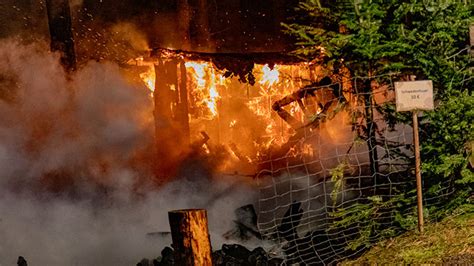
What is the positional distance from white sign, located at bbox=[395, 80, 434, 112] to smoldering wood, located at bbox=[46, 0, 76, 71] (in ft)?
25.1

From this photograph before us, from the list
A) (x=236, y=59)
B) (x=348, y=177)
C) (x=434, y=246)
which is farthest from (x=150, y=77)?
(x=434, y=246)

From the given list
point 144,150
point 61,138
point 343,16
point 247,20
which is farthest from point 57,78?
point 343,16

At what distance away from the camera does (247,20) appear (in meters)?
14.5

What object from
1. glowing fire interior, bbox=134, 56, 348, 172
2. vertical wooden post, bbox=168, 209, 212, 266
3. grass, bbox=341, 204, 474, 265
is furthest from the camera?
glowing fire interior, bbox=134, 56, 348, 172

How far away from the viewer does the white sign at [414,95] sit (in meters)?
7.65

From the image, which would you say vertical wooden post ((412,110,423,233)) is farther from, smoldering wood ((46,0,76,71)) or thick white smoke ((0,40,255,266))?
smoldering wood ((46,0,76,71))

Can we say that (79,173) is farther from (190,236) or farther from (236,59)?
(190,236)

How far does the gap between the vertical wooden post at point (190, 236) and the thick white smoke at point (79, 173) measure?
5.00m

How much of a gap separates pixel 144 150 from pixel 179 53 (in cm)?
246

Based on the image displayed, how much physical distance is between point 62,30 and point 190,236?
7.48m

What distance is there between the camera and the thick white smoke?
470 inches

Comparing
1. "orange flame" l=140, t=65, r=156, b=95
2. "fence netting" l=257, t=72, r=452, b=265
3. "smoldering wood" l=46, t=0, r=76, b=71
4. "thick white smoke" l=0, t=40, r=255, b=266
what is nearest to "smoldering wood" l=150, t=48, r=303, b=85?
"orange flame" l=140, t=65, r=156, b=95

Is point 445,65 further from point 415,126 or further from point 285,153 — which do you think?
point 285,153

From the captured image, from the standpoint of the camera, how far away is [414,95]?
7.70 metres
